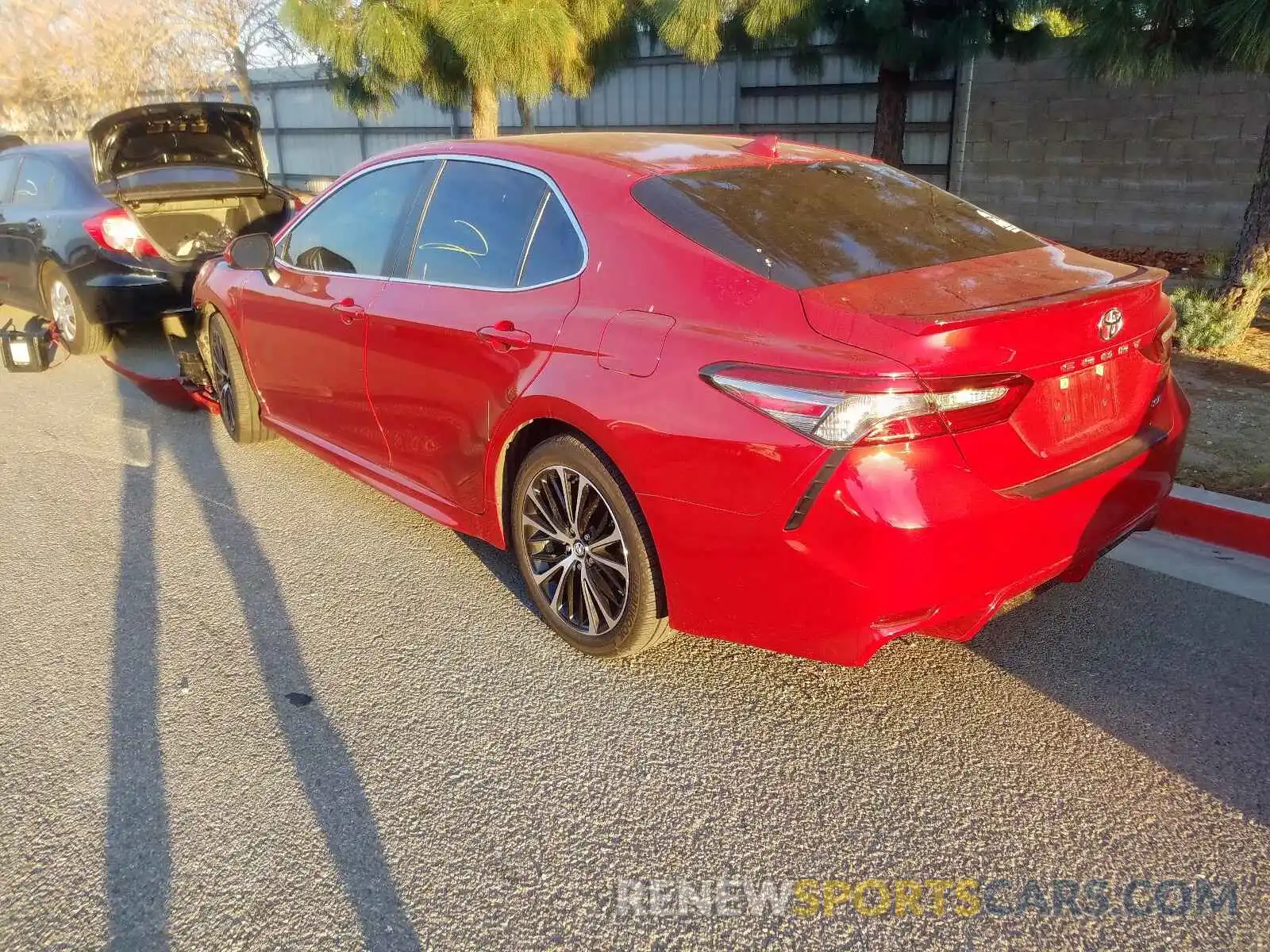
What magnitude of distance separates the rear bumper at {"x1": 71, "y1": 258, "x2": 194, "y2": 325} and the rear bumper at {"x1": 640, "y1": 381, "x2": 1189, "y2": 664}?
591 cm

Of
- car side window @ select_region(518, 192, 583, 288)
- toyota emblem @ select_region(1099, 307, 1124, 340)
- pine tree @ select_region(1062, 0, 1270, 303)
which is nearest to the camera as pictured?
toyota emblem @ select_region(1099, 307, 1124, 340)

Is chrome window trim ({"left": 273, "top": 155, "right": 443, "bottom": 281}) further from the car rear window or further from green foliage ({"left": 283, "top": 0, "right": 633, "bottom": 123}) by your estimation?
green foliage ({"left": 283, "top": 0, "right": 633, "bottom": 123})

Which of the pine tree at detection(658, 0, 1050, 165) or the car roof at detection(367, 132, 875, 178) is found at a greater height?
the pine tree at detection(658, 0, 1050, 165)

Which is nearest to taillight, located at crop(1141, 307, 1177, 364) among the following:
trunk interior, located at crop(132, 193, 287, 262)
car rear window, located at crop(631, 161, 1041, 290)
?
car rear window, located at crop(631, 161, 1041, 290)

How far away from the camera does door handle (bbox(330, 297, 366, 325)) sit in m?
4.09

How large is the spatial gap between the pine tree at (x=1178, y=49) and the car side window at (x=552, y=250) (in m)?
4.53

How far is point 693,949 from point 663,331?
1.58 meters

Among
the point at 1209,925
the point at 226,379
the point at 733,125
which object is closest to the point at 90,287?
the point at 226,379

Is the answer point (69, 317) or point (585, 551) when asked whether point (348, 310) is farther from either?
point (69, 317)

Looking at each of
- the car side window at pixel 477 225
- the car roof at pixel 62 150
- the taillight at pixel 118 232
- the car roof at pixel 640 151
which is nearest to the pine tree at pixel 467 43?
the car roof at pixel 62 150

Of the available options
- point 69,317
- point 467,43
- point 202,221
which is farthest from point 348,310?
point 467,43

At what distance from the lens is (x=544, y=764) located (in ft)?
9.37

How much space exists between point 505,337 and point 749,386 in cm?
105

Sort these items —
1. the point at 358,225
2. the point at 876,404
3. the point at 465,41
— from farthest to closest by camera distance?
the point at 465,41 → the point at 358,225 → the point at 876,404
